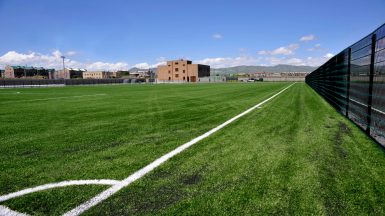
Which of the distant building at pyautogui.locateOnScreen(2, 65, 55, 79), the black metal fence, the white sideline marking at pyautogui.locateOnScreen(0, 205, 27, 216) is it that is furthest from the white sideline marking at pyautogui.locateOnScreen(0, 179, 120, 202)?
the distant building at pyautogui.locateOnScreen(2, 65, 55, 79)

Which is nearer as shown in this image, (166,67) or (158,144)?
(158,144)

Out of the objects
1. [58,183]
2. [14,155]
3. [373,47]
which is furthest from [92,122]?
[373,47]

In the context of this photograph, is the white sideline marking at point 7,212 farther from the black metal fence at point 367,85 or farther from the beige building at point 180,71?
the beige building at point 180,71

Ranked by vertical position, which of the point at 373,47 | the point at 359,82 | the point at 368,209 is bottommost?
the point at 368,209

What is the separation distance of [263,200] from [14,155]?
3.85 meters

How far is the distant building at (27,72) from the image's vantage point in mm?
158375

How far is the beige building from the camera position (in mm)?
126250

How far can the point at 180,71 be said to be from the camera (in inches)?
5069

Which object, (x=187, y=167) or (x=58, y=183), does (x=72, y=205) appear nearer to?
(x=58, y=183)

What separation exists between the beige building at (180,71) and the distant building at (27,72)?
268ft

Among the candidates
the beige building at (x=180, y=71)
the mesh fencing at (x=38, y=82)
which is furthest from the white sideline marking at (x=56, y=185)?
the beige building at (x=180, y=71)

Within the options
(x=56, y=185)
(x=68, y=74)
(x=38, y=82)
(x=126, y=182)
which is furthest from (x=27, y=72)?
(x=126, y=182)

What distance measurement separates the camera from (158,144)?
4559mm

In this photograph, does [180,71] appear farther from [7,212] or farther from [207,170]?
[7,212]
